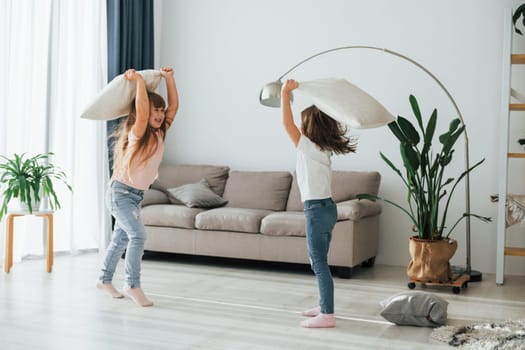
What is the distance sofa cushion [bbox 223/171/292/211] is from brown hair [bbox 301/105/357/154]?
6.84ft

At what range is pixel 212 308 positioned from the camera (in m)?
3.84

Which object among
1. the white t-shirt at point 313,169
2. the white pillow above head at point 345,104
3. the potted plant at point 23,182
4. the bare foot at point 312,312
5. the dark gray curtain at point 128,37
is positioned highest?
the dark gray curtain at point 128,37

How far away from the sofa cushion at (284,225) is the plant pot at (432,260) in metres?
0.86

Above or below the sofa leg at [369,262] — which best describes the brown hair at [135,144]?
above

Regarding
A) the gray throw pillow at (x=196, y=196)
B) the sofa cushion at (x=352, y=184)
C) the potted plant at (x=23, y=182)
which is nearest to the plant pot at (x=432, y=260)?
the sofa cushion at (x=352, y=184)

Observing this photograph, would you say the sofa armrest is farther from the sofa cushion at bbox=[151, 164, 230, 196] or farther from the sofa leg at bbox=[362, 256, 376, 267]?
the sofa cushion at bbox=[151, 164, 230, 196]

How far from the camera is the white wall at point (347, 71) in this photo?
17.3 ft

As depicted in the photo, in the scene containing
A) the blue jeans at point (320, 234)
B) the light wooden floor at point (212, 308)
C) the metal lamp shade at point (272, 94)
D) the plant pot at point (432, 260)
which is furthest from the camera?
the plant pot at point (432, 260)

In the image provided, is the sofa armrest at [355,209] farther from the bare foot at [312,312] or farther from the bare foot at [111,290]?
the bare foot at [111,290]

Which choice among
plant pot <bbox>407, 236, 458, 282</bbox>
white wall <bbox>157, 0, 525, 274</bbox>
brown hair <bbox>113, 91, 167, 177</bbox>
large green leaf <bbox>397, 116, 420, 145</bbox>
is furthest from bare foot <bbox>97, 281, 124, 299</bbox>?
white wall <bbox>157, 0, 525, 274</bbox>

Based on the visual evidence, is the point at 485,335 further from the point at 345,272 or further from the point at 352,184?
the point at 352,184

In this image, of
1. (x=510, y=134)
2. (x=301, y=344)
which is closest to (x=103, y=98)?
(x=301, y=344)

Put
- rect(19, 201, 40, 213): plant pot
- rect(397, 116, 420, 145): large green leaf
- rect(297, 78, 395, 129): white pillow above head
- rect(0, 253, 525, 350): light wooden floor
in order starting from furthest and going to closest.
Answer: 1. rect(19, 201, 40, 213): plant pot
2. rect(397, 116, 420, 145): large green leaf
3. rect(297, 78, 395, 129): white pillow above head
4. rect(0, 253, 525, 350): light wooden floor

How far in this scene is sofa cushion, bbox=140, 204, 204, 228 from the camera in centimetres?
527
